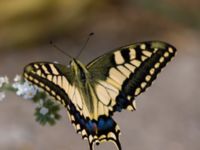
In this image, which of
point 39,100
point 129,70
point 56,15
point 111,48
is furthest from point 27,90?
point 56,15

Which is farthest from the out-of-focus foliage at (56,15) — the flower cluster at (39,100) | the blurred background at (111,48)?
the flower cluster at (39,100)

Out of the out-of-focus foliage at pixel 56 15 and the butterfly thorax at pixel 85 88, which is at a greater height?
the out-of-focus foliage at pixel 56 15

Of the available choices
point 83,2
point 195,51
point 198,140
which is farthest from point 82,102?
point 83,2

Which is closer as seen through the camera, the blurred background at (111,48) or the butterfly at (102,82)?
the butterfly at (102,82)

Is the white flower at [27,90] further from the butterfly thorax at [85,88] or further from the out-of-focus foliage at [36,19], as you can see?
the out-of-focus foliage at [36,19]

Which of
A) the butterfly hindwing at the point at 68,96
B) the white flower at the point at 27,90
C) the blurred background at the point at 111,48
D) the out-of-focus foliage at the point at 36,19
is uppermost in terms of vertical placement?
the out-of-focus foliage at the point at 36,19
